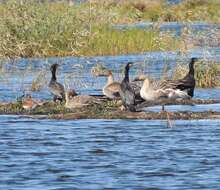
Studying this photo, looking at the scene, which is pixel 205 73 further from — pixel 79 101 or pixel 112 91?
pixel 79 101

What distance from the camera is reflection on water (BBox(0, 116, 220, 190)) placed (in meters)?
14.5

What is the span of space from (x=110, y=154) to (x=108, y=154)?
34 mm

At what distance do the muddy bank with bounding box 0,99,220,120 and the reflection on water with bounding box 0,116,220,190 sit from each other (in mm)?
160

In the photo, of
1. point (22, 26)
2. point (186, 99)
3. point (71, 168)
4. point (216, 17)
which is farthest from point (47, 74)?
point (216, 17)

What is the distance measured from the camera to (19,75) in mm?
31250

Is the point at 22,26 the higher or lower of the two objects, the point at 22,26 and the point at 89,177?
the higher

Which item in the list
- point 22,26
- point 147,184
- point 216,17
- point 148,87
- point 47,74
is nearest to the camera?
point 147,184

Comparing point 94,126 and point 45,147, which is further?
point 94,126

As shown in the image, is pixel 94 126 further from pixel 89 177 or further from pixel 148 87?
pixel 89 177

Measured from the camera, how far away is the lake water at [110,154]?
14516mm

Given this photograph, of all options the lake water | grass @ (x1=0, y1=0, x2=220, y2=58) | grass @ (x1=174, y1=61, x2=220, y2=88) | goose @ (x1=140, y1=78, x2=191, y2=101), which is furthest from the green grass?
goose @ (x1=140, y1=78, x2=191, y2=101)

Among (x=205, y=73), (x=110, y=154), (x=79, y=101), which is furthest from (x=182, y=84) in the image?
(x=110, y=154)

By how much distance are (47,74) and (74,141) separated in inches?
456

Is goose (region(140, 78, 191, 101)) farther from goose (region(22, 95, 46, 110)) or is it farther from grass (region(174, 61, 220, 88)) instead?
grass (region(174, 61, 220, 88))
